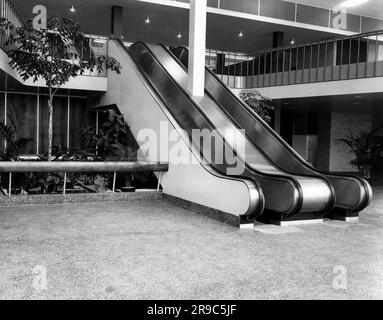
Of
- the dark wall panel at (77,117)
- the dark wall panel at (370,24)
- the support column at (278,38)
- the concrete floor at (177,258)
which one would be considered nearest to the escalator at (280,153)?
the concrete floor at (177,258)

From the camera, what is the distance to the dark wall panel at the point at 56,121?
15031mm

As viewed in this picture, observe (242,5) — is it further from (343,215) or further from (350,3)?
(343,215)

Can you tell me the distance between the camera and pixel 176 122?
29.5 feet

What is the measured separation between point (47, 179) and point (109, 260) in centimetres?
448

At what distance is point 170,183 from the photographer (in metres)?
9.21

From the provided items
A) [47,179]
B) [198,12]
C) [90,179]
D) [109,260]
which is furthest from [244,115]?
[109,260]

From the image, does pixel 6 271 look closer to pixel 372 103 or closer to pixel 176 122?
pixel 176 122

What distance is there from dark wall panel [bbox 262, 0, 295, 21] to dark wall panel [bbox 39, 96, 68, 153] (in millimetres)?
8722

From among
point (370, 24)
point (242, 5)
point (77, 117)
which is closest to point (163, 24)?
point (242, 5)

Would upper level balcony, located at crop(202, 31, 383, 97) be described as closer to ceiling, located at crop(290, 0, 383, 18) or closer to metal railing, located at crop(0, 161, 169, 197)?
ceiling, located at crop(290, 0, 383, 18)

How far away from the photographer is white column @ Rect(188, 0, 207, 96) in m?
7.47

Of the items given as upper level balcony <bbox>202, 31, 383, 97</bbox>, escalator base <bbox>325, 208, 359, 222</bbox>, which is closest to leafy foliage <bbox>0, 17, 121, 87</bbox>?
escalator base <bbox>325, 208, 359, 222</bbox>

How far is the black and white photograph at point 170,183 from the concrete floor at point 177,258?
0.03 metres

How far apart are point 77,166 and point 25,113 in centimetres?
746
